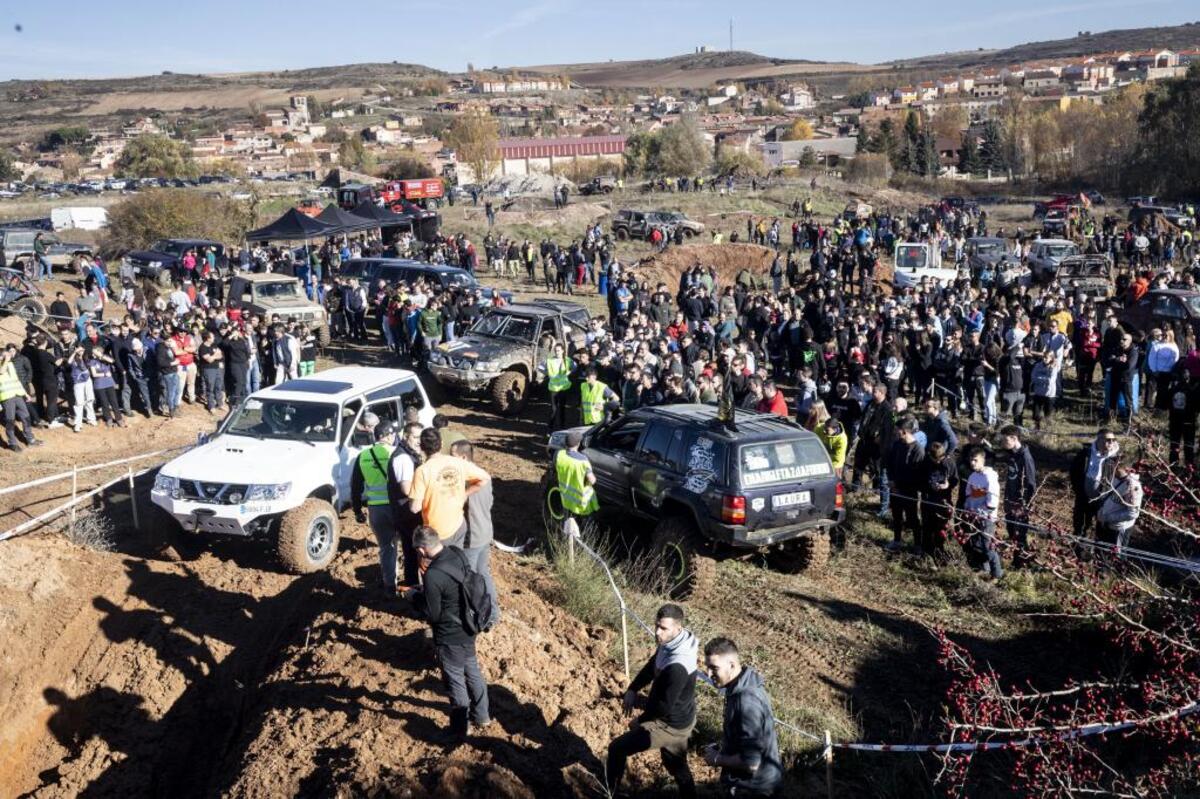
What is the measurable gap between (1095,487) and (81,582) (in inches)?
398

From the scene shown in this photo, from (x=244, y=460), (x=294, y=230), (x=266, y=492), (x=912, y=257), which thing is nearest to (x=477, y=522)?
(x=266, y=492)

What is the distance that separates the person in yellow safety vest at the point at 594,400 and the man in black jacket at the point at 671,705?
8.46 metres

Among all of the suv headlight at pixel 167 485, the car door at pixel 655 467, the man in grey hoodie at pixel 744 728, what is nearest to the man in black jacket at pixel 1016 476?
the car door at pixel 655 467

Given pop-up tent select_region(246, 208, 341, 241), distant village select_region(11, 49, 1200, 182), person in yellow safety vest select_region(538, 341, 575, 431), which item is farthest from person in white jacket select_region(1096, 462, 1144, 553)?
distant village select_region(11, 49, 1200, 182)

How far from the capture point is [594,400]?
558 inches

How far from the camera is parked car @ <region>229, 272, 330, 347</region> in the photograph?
2180 cm

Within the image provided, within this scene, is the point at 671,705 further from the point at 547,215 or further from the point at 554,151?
the point at 554,151

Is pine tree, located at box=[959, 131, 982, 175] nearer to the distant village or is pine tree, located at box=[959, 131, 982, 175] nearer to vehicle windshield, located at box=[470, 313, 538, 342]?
the distant village

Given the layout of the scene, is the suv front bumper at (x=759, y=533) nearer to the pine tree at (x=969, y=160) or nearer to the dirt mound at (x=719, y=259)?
the dirt mound at (x=719, y=259)

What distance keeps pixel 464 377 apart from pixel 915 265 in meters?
16.3

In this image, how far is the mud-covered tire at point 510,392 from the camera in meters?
17.0

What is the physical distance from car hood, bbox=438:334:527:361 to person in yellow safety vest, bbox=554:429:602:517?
727cm

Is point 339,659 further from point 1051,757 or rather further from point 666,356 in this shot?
point 666,356

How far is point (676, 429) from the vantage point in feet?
34.0
